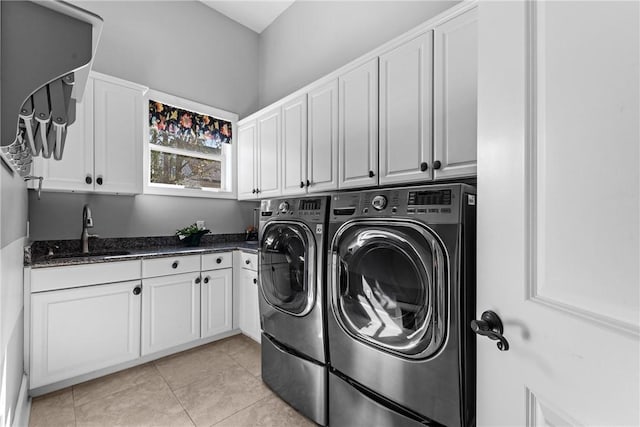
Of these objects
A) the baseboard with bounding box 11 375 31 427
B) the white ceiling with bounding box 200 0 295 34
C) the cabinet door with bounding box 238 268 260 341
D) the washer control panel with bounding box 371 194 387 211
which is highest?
the white ceiling with bounding box 200 0 295 34

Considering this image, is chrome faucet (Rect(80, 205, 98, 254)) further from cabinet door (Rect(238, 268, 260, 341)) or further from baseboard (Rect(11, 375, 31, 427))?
cabinet door (Rect(238, 268, 260, 341))

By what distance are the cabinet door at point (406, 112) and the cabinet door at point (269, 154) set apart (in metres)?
1.18

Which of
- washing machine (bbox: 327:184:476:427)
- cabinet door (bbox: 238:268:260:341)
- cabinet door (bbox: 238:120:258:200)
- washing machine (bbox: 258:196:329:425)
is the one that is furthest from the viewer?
cabinet door (bbox: 238:120:258:200)

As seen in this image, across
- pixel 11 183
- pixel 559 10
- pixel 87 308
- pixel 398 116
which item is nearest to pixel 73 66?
pixel 559 10

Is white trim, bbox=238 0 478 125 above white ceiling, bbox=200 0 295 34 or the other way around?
the other way around

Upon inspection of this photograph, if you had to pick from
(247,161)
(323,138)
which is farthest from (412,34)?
(247,161)

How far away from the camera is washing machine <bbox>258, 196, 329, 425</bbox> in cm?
162

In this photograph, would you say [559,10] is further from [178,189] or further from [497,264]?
[178,189]

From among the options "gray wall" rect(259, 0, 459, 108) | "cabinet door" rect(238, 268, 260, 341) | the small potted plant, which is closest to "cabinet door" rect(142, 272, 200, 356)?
"cabinet door" rect(238, 268, 260, 341)

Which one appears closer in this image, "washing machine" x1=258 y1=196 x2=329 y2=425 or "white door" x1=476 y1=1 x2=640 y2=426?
"white door" x1=476 y1=1 x2=640 y2=426

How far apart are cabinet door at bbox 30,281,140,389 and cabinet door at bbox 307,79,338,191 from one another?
5.22 ft

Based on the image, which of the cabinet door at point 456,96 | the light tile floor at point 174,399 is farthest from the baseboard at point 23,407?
the cabinet door at point 456,96

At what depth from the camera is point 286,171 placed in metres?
2.66

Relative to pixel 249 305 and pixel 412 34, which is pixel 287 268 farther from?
pixel 412 34
